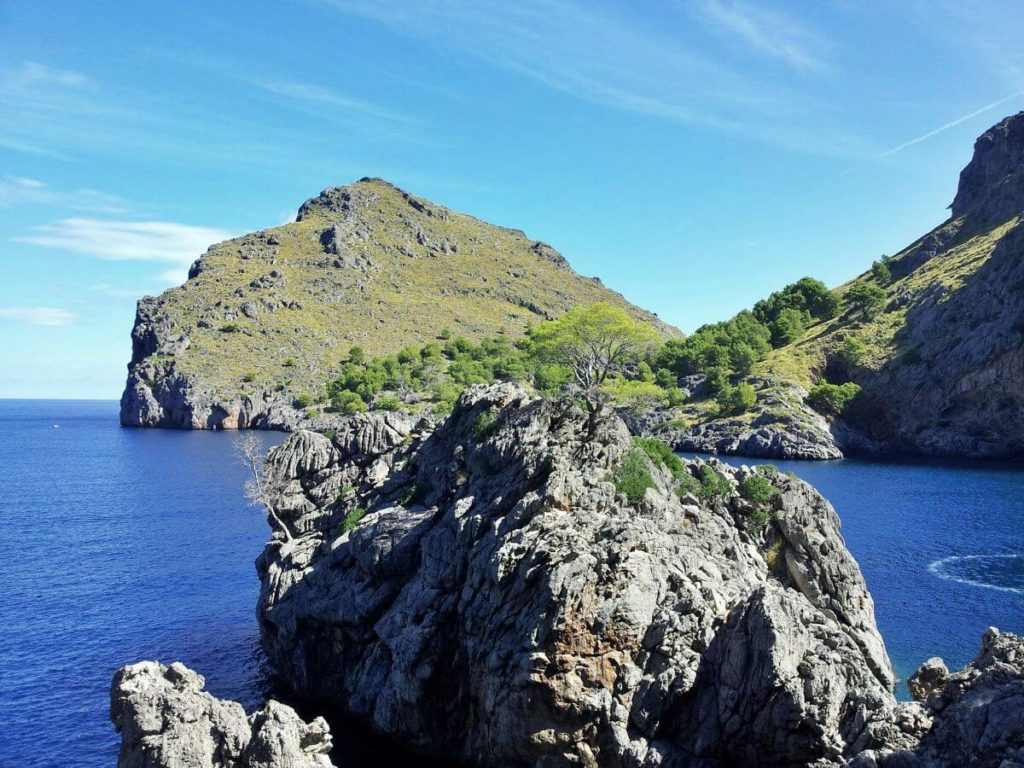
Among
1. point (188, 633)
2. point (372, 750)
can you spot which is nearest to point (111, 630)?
point (188, 633)

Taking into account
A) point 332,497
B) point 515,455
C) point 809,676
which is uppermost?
point 515,455

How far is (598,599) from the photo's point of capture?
35719 millimetres

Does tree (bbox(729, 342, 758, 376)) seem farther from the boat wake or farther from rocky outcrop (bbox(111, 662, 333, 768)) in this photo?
rocky outcrop (bbox(111, 662, 333, 768))

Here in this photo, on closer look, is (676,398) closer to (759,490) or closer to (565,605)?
(759,490)

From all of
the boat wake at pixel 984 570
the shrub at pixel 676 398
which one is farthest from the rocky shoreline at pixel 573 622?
the shrub at pixel 676 398

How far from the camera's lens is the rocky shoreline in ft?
99.0

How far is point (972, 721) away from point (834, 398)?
160 m

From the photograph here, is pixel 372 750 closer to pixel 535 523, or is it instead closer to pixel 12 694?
pixel 535 523

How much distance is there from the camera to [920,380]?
161750mm

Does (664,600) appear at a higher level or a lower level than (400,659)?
higher

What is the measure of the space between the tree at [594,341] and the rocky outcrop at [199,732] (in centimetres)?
4067

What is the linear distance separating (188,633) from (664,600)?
137 ft

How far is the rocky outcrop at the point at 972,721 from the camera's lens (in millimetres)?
21312

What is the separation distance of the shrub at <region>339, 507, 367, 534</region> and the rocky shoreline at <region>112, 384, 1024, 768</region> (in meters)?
0.22
